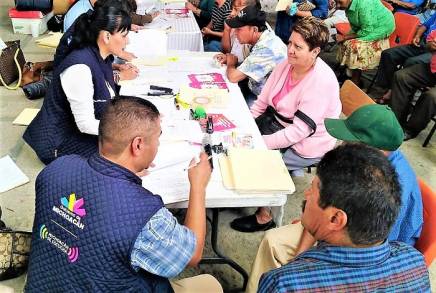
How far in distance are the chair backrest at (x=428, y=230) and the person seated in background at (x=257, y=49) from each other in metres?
1.41

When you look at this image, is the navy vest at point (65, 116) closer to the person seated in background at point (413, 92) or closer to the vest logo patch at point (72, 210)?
the vest logo patch at point (72, 210)

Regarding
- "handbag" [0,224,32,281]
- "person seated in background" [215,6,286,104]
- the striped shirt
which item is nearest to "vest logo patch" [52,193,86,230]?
"handbag" [0,224,32,281]

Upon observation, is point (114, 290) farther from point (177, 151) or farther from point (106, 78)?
point (106, 78)

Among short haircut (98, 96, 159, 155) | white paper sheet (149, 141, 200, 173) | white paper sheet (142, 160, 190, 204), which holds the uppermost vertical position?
short haircut (98, 96, 159, 155)

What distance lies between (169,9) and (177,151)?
282 centimetres

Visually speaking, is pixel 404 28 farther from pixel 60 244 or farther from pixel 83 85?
pixel 60 244

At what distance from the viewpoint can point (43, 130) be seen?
251 cm

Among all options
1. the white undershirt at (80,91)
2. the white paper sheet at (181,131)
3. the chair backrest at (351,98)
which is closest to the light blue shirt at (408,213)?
the white paper sheet at (181,131)

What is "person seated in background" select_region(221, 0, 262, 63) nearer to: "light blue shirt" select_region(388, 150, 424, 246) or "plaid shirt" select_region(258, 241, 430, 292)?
"light blue shirt" select_region(388, 150, 424, 246)

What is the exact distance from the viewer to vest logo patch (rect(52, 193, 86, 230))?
1.18 metres

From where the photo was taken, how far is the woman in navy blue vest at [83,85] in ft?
7.31

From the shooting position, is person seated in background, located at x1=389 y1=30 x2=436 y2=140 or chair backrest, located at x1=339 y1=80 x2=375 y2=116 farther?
person seated in background, located at x1=389 y1=30 x2=436 y2=140

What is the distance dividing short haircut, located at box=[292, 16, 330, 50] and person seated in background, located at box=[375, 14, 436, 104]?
2203 millimetres

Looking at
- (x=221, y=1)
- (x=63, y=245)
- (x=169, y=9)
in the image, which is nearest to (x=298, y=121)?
(x=63, y=245)
